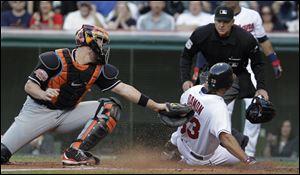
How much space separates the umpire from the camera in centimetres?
976

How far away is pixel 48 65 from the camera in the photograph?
7797 millimetres

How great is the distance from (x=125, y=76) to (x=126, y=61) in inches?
9.2

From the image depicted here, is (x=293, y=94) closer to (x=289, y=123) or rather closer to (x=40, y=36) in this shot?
(x=289, y=123)

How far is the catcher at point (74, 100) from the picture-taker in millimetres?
7766

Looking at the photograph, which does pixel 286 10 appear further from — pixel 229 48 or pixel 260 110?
pixel 260 110

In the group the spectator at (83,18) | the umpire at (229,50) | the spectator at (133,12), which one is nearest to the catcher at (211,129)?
the umpire at (229,50)

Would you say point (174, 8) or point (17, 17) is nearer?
point (17, 17)

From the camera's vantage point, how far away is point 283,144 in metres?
13.7

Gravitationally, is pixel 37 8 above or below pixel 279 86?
above

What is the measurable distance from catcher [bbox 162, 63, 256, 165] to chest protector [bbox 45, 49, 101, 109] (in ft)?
3.33

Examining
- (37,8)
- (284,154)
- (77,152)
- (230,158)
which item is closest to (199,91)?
(230,158)

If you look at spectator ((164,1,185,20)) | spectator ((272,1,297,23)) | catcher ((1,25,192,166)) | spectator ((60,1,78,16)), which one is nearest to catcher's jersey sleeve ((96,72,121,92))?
catcher ((1,25,192,166))

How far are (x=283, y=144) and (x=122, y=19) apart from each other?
317 centimetres

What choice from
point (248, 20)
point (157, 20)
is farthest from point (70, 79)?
point (157, 20)
